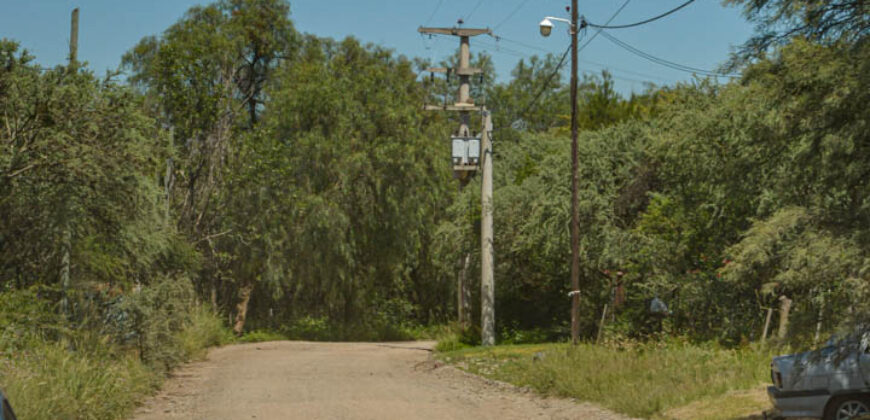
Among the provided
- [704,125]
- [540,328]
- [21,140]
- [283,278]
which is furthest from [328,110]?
[21,140]

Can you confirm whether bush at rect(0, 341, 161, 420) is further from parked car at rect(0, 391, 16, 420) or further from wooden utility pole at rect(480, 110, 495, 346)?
wooden utility pole at rect(480, 110, 495, 346)

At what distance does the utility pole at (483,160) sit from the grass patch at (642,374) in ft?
29.0

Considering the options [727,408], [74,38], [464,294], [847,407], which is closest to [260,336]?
[464,294]

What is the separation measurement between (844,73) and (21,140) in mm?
13058

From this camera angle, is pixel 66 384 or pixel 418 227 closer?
pixel 66 384

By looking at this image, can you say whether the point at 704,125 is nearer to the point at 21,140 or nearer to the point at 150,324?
the point at 150,324

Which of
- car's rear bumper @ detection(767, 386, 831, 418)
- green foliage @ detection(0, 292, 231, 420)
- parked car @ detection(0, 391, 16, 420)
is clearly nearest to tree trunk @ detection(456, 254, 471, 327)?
green foliage @ detection(0, 292, 231, 420)

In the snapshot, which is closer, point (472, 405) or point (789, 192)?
point (789, 192)

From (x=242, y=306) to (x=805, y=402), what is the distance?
33.9 meters

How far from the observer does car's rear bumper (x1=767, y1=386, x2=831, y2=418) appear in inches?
466

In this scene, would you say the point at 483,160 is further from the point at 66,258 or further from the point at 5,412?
the point at 5,412

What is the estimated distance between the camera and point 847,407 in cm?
1177

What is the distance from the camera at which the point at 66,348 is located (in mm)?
16484

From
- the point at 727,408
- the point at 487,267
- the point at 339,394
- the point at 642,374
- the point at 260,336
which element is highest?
the point at 487,267
